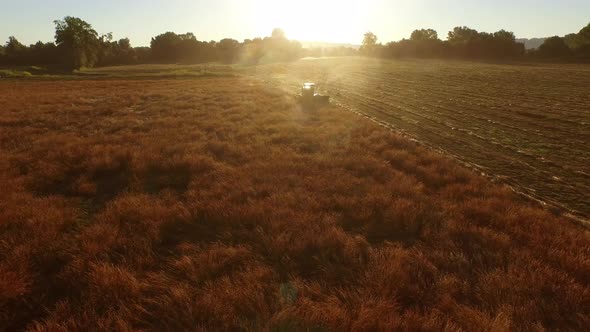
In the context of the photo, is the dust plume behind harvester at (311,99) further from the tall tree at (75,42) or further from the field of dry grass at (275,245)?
the tall tree at (75,42)

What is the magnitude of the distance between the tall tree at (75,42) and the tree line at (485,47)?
86.2m

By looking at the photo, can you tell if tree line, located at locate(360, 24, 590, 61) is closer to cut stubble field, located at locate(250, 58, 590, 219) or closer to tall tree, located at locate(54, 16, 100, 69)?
cut stubble field, located at locate(250, 58, 590, 219)

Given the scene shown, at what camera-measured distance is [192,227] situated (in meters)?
5.75

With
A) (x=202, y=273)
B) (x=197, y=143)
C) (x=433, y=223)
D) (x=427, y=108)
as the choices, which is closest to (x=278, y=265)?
(x=202, y=273)

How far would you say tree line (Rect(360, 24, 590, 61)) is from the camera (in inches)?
3004

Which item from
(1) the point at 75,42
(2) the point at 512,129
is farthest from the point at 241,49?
(2) the point at 512,129

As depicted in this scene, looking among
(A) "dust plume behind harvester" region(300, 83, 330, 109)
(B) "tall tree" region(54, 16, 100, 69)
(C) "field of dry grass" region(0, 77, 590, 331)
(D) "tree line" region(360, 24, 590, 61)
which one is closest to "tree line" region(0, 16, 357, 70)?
Result: (B) "tall tree" region(54, 16, 100, 69)

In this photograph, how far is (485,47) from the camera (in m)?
88.8

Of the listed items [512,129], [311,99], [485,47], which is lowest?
[512,129]

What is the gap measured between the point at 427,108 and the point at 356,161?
12799mm

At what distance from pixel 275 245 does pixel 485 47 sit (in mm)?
104710

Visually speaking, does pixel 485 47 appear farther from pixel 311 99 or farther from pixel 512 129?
pixel 512 129

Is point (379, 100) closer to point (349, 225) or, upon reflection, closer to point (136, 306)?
point (349, 225)

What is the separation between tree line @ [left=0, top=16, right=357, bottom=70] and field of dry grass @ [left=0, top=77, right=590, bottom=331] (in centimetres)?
8599
